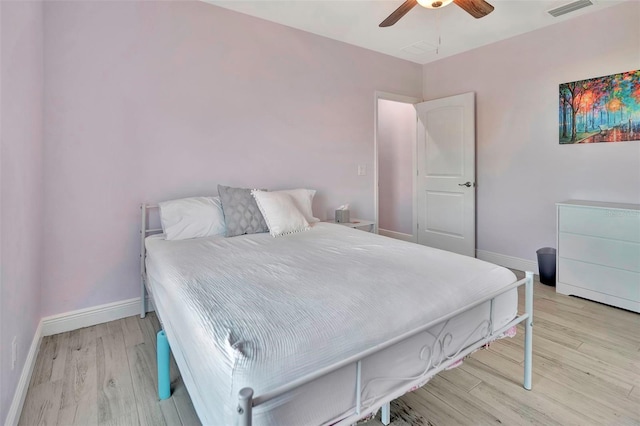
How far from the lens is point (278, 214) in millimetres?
2521

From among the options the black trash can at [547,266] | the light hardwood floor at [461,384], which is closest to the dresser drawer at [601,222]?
the black trash can at [547,266]

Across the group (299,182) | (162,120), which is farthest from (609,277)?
(162,120)

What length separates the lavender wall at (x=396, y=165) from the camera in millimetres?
4812

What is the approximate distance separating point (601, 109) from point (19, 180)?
4.35 meters

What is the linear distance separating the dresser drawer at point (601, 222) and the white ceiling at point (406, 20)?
70.6 inches

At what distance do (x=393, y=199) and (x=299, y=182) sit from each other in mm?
2205

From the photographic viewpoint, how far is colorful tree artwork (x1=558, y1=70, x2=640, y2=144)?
9.30 ft

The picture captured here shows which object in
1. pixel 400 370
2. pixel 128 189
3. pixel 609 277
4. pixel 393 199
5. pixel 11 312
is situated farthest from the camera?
pixel 393 199

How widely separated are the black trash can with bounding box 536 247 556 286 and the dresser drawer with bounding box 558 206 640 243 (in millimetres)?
374

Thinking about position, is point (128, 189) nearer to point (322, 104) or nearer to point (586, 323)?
point (322, 104)

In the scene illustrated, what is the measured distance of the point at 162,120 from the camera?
262 centimetres

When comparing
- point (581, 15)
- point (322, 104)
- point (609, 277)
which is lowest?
point (609, 277)

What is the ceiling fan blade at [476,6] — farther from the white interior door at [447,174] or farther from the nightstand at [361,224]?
the nightstand at [361,224]

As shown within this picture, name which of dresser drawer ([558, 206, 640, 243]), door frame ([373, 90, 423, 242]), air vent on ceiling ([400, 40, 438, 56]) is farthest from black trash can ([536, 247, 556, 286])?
air vent on ceiling ([400, 40, 438, 56])
